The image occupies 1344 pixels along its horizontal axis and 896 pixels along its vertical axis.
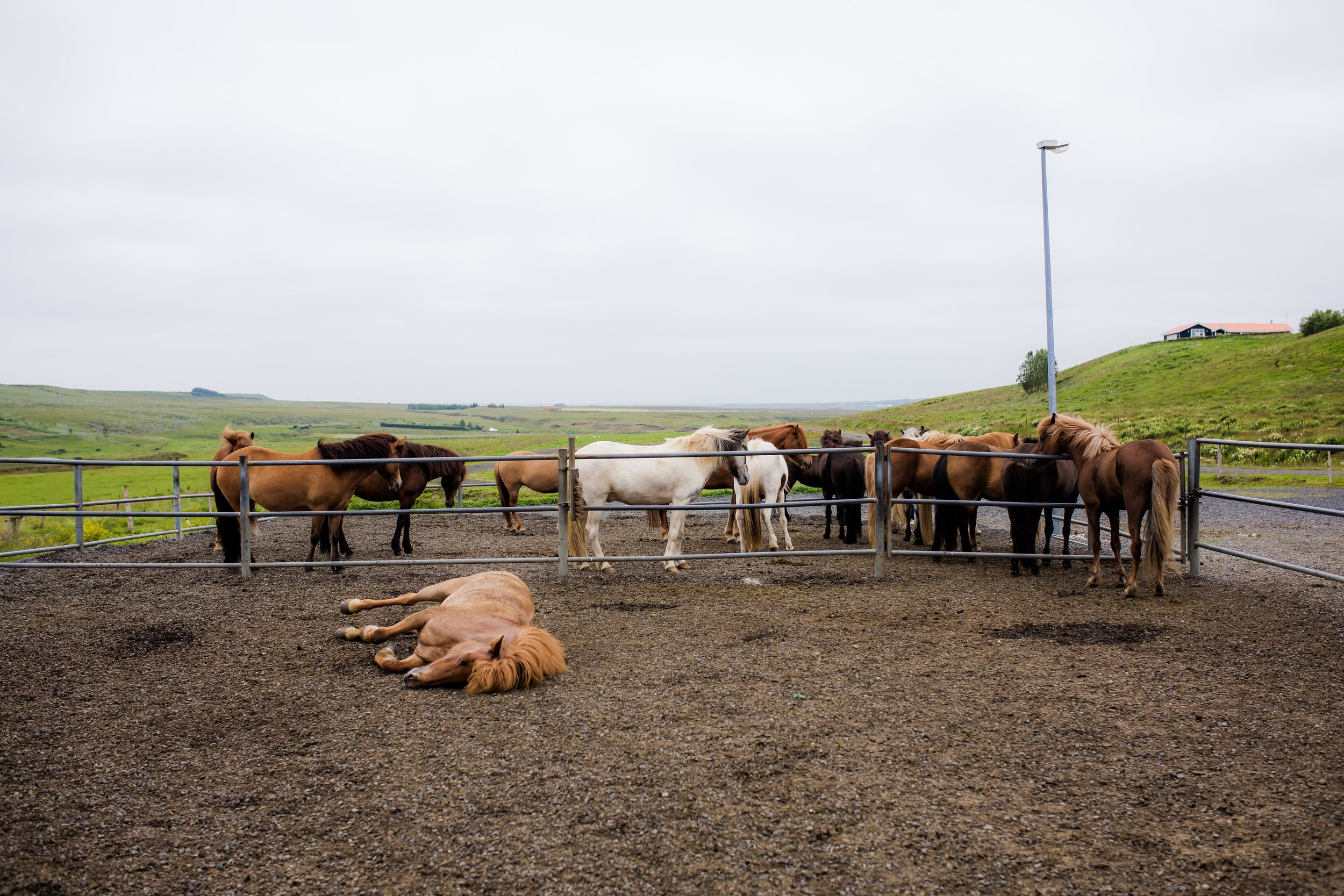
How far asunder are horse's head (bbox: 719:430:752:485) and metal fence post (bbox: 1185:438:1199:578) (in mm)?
4465

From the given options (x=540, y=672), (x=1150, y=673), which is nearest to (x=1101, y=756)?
(x=1150, y=673)

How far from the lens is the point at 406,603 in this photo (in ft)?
17.3

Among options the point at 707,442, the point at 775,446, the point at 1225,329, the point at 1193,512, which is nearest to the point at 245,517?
the point at 707,442

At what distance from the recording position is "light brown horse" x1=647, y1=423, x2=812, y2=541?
32.5 ft

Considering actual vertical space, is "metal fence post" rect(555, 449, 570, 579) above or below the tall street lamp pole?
below

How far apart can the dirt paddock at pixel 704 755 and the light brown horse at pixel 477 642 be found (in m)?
0.11

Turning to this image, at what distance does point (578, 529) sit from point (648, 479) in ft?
3.36

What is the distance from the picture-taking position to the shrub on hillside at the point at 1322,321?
183ft

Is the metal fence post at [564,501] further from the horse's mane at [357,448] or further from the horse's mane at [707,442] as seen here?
the horse's mane at [357,448]

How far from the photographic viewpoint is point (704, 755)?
3.24 m


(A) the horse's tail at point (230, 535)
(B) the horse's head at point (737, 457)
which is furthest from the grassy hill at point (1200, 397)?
(A) the horse's tail at point (230, 535)

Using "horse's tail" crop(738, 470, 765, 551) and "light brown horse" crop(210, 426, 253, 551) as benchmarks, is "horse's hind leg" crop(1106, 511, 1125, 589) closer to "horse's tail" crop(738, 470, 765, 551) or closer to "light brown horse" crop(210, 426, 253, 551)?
"horse's tail" crop(738, 470, 765, 551)

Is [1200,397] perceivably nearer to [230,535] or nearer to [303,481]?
[303,481]

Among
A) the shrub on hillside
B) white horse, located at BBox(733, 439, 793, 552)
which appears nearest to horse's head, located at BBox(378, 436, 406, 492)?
white horse, located at BBox(733, 439, 793, 552)
